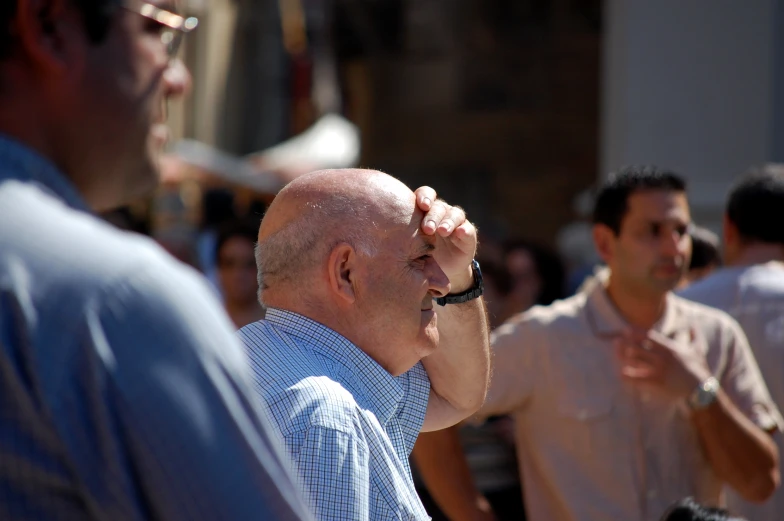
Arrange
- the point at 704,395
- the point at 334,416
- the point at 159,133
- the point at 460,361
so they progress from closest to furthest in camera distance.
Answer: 1. the point at 159,133
2. the point at 334,416
3. the point at 460,361
4. the point at 704,395

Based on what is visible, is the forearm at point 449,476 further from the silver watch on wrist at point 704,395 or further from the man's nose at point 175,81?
the man's nose at point 175,81

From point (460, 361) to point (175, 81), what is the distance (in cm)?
140

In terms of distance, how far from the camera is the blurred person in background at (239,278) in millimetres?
5398

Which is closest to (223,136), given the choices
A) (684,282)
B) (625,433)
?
(684,282)

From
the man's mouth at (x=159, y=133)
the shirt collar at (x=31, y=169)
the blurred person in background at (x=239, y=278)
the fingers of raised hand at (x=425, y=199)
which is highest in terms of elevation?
the man's mouth at (x=159, y=133)

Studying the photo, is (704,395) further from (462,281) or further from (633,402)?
(462,281)

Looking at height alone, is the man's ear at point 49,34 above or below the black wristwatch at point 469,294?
above

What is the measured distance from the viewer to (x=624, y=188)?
3.73 m

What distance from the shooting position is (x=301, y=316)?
80.5 inches

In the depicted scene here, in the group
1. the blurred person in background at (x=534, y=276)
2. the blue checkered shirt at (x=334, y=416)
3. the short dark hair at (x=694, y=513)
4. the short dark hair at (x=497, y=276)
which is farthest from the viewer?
the blurred person in background at (x=534, y=276)

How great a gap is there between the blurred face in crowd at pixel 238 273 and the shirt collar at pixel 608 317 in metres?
2.29

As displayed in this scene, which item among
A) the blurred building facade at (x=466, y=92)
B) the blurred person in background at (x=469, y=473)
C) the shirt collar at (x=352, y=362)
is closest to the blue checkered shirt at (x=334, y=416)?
the shirt collar at (x=352, y=362)

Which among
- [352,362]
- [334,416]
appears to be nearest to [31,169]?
[334,416]

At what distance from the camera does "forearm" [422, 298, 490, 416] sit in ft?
8.13
